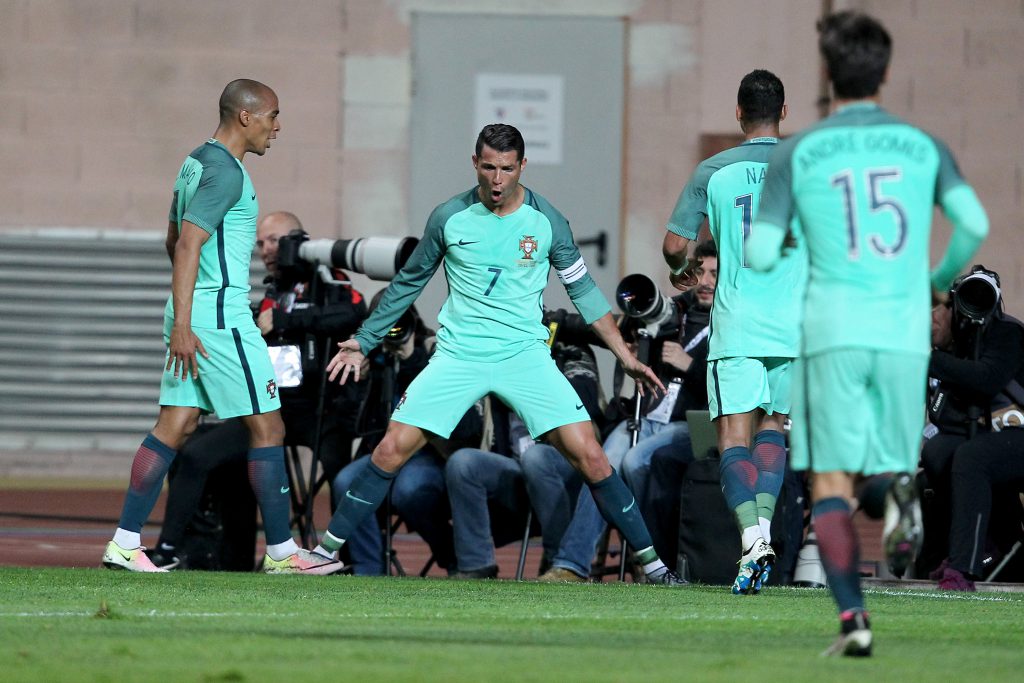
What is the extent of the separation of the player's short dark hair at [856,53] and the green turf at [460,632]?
1458mm

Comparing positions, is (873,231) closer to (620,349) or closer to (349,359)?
(620,349)

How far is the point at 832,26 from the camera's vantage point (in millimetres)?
4461

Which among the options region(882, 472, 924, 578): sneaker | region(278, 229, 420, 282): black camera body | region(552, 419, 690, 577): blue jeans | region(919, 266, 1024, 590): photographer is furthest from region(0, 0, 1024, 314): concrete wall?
region(882, 472, 924, 578): sneaker

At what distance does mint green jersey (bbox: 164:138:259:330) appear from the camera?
6.78 meters

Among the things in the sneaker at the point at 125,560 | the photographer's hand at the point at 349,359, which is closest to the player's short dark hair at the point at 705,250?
the photographer's hand at the point at 349,359

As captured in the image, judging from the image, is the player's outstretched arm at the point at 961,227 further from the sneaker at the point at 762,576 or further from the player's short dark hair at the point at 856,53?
the sneaker at the point at 762,576

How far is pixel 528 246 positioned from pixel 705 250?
1418mm

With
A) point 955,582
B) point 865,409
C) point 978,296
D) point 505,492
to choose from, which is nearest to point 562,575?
point 505,492

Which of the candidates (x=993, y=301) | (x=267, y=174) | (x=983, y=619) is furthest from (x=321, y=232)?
(x=983, y=619)

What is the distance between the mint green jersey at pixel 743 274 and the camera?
6.13m

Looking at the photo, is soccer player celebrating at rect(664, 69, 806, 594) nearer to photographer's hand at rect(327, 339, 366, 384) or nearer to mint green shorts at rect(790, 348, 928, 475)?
photographer's hand at rect(327, 339, 366, 384)

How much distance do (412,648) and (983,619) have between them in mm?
2054

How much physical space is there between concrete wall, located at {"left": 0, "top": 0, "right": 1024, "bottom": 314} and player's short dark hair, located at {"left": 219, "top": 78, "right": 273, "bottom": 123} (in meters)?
5.43

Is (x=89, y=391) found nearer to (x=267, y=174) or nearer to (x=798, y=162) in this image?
(x=267, y=174)
